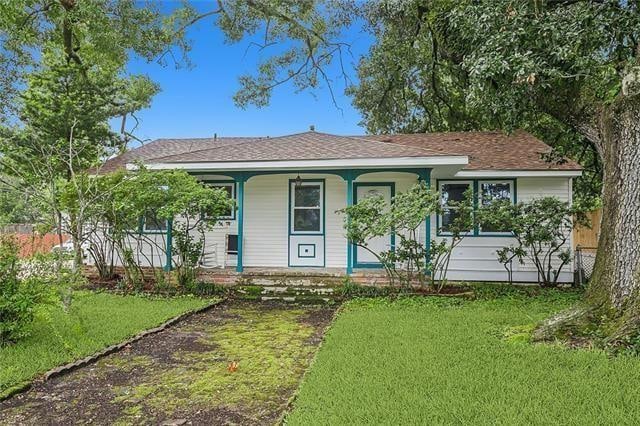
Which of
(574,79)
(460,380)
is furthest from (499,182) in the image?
(460,380)

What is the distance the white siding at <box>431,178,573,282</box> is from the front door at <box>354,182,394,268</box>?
182 centimetres

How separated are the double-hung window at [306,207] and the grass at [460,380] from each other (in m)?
5.62

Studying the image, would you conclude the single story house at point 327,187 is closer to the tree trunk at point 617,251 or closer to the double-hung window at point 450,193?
the double-hung window at point 450,193

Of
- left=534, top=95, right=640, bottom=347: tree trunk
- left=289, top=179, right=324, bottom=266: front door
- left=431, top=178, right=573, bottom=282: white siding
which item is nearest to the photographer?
left=534, top=95, right=640, bottom=347: tree trunk

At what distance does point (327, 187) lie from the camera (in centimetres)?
1210

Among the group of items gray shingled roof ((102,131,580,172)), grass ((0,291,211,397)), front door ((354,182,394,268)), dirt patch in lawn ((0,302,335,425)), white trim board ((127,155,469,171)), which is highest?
gray shingled roof ((102,131,580,172))

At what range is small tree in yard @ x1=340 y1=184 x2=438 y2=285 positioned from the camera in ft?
28.8

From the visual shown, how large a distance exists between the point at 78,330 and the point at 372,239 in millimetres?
7235

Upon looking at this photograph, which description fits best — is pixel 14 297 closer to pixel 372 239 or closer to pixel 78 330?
pixel 78 330

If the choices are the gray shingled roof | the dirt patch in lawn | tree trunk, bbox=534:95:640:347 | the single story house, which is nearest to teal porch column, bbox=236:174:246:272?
the single story house

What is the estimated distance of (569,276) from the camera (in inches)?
439

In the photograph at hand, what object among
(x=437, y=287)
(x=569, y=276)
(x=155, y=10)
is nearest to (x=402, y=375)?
(x=437, y=287)

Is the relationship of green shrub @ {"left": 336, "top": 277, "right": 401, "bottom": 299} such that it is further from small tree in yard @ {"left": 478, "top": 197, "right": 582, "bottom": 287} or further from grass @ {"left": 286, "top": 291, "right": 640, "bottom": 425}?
grass @ {"left": 286, "top": 291, "right": 640, "bottom": 425}

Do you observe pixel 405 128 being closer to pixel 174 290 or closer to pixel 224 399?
pixel 174 290
